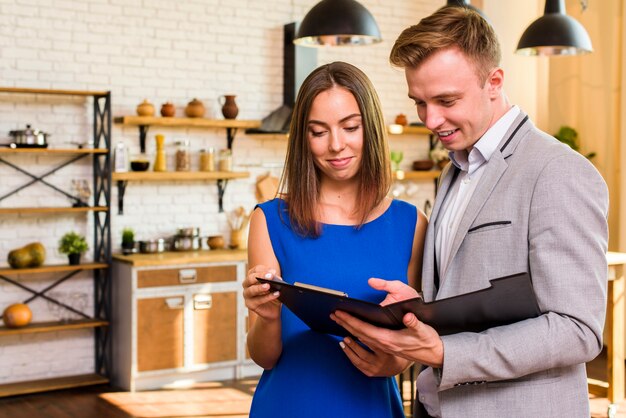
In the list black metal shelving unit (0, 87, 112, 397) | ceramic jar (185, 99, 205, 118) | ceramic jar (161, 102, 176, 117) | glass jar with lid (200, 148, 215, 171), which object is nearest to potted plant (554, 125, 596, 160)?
glass jar with lid (200, 148, 215, 171)

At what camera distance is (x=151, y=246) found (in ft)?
22.2

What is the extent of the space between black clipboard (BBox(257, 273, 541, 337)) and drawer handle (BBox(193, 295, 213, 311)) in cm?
483

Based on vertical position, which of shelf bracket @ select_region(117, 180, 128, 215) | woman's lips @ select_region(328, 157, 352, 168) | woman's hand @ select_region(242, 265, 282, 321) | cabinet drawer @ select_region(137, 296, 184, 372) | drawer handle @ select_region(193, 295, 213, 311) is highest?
woman's lips @ select_region(328, 157, 352, 168)

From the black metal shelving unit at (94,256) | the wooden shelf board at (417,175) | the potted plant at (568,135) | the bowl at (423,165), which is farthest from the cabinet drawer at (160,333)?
the potted plant at (568,135)

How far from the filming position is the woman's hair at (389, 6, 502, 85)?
182 centimetres

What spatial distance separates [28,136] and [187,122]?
4.28ft

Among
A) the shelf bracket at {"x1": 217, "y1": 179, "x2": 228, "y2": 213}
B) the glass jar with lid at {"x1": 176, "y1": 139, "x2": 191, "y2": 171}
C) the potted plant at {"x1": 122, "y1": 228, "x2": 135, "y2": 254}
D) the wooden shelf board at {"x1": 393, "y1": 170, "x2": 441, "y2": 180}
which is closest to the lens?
the potted plant at {"x1": 122, "y1": 228, "x2": 135, "y2": 254}

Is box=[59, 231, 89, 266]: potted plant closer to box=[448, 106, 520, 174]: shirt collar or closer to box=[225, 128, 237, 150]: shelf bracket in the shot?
box=[225, 128, 237, 150]: shelf bracket

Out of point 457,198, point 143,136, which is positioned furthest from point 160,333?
point 457,198

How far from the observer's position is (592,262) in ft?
5.34

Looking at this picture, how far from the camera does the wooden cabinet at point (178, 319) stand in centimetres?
634

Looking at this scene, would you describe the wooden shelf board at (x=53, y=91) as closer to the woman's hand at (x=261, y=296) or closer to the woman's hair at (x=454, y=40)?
the woman's hand at (x=261, y=296)

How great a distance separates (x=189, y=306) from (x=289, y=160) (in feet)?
14.6

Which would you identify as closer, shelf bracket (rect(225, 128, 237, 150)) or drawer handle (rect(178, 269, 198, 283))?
drawer handle (rect(178, 269, 198, 283))
